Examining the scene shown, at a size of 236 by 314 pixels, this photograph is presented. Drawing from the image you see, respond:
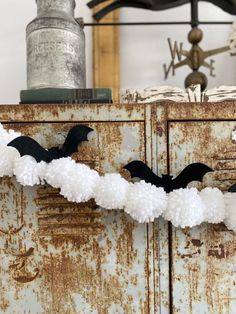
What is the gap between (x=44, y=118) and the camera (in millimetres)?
926

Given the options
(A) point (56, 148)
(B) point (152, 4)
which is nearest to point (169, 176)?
(A) point (56, 148)

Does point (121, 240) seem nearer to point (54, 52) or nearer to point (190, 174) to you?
point (190, 174)

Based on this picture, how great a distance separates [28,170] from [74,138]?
4.6 inches

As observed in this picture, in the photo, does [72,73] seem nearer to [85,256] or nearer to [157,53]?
[85,256]

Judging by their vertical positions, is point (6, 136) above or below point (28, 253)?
above

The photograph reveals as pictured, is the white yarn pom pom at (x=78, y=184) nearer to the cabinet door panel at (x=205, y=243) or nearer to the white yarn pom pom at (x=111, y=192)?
the white yarn pom pom at (x=111, y=192)

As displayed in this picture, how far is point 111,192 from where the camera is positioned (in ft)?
2.86

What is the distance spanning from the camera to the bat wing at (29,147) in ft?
2.83

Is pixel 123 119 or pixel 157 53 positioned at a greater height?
pixel 157 53

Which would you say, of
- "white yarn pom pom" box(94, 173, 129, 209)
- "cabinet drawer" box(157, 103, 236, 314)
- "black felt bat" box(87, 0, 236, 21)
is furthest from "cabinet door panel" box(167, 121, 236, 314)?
"black felt bat" box(87, 0, 236, 21)

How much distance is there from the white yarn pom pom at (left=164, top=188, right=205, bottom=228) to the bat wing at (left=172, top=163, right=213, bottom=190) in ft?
0.06

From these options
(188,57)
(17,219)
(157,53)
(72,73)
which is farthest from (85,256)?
(157,53)

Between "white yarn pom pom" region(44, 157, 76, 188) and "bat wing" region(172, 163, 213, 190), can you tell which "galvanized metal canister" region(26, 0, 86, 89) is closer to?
Answer: "white yarn pom pom" region(44, 157, 76, 188)

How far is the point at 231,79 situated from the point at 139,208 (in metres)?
0.89
